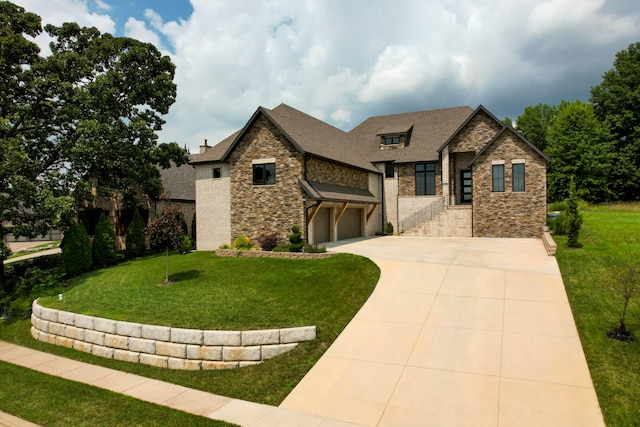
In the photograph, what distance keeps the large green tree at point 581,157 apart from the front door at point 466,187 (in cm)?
1694

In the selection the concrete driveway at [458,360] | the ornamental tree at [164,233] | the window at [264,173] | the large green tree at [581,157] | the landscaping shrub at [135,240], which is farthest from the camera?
the large green tree at [581,157]

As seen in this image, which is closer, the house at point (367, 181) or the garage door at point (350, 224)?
the house at point (367, 181)

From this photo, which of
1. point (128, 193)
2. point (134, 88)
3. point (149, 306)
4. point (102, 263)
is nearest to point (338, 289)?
point (149, 306)

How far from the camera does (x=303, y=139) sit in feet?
77.1

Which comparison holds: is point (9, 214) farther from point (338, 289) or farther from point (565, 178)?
point (565, 178)

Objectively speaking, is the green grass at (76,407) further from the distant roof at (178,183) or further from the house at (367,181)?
the distant roof at (178,183)

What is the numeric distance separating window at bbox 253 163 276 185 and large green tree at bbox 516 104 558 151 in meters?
46.7

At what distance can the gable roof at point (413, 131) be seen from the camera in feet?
106

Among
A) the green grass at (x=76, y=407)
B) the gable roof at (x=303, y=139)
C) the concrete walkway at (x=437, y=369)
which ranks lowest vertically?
the green grass at (x=76, y=407)

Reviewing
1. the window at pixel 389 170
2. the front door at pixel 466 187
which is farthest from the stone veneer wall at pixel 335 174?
the front door at pixel 466 187

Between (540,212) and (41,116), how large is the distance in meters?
31.8

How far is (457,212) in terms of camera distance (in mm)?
28344

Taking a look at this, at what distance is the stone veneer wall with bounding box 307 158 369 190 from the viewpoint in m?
23.2

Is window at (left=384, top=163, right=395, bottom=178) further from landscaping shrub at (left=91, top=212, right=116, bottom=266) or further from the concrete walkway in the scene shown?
landscaping shrub at (left=91, top=212, right=116, bottom=266)
